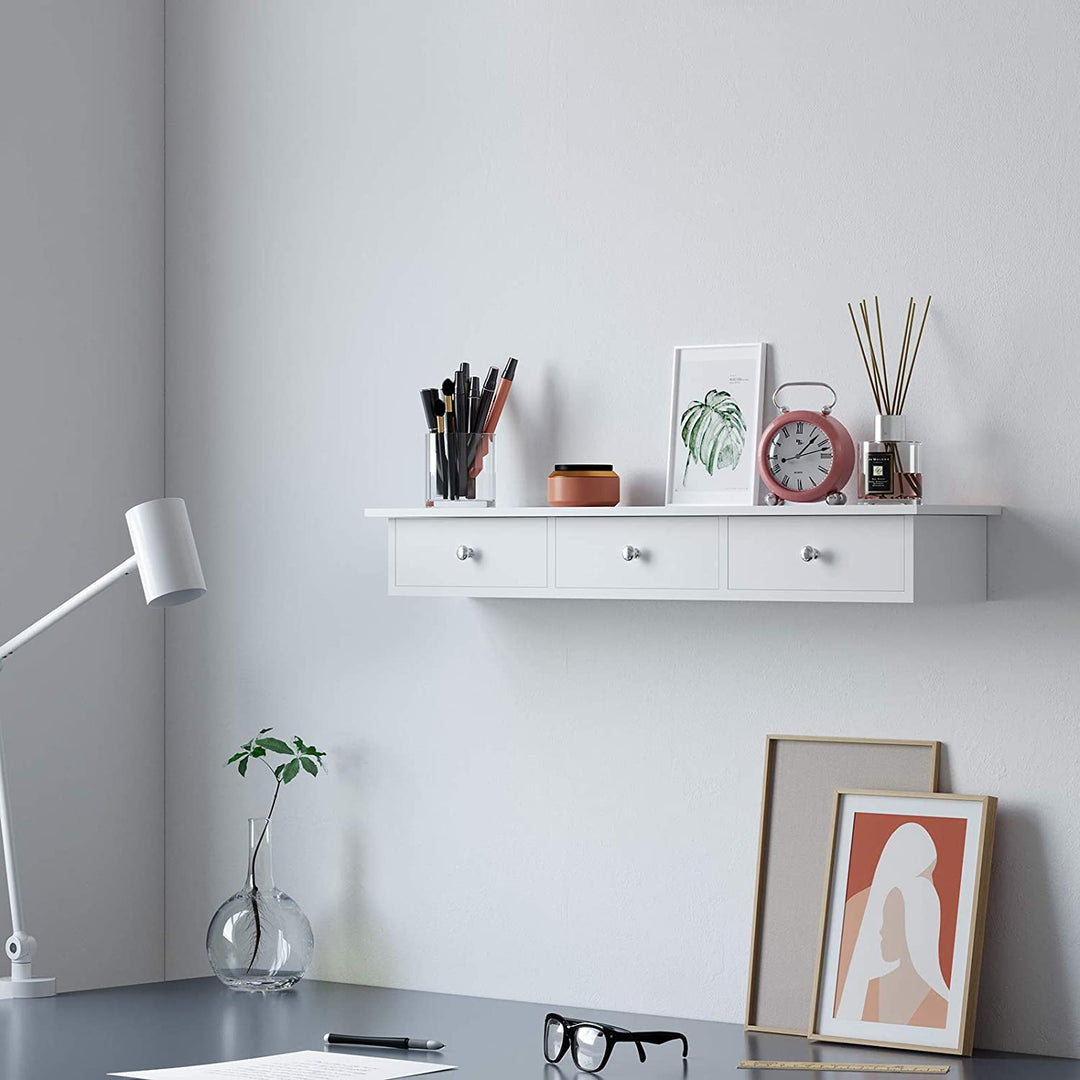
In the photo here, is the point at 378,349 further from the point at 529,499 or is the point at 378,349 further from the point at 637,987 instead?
the point at 637,987

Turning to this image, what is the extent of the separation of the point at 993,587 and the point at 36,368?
5.06ft

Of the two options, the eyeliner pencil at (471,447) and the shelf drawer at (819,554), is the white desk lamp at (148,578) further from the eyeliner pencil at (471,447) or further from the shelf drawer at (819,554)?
the shelf drawer at (819,554)

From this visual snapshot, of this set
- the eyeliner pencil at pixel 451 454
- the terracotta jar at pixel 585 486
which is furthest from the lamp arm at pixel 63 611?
the terracotta jar at pixel 585 486

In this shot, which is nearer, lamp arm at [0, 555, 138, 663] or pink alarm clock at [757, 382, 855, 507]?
pink alarm clock at [757, 382, 855, 507]

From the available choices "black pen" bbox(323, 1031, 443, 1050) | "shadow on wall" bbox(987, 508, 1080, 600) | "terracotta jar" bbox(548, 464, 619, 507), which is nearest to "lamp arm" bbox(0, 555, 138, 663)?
"terracotta jar" bbox(548, 464, 619, 507)

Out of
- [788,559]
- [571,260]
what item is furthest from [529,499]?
[788,559]

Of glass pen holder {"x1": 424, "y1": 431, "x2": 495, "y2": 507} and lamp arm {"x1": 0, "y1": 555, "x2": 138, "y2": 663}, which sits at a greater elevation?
glass pen holder {"x1": 424, "y1": 431, "x2": 495, "y2": 507}

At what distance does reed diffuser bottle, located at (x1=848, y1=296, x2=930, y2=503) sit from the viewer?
238cm

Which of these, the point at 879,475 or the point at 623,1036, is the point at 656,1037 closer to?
the point at 623,1036

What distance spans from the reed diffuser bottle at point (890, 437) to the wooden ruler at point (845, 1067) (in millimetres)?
695

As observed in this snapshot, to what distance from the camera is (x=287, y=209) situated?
3.05 m

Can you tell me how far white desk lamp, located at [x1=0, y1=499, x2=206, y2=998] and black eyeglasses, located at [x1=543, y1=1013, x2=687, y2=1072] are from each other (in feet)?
2.54

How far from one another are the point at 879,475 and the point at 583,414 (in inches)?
20.7

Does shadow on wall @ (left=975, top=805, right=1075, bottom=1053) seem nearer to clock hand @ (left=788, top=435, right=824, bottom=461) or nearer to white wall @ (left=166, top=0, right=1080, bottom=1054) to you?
white wall @ (left=166, top=0, right=1080, bottom=1054)
